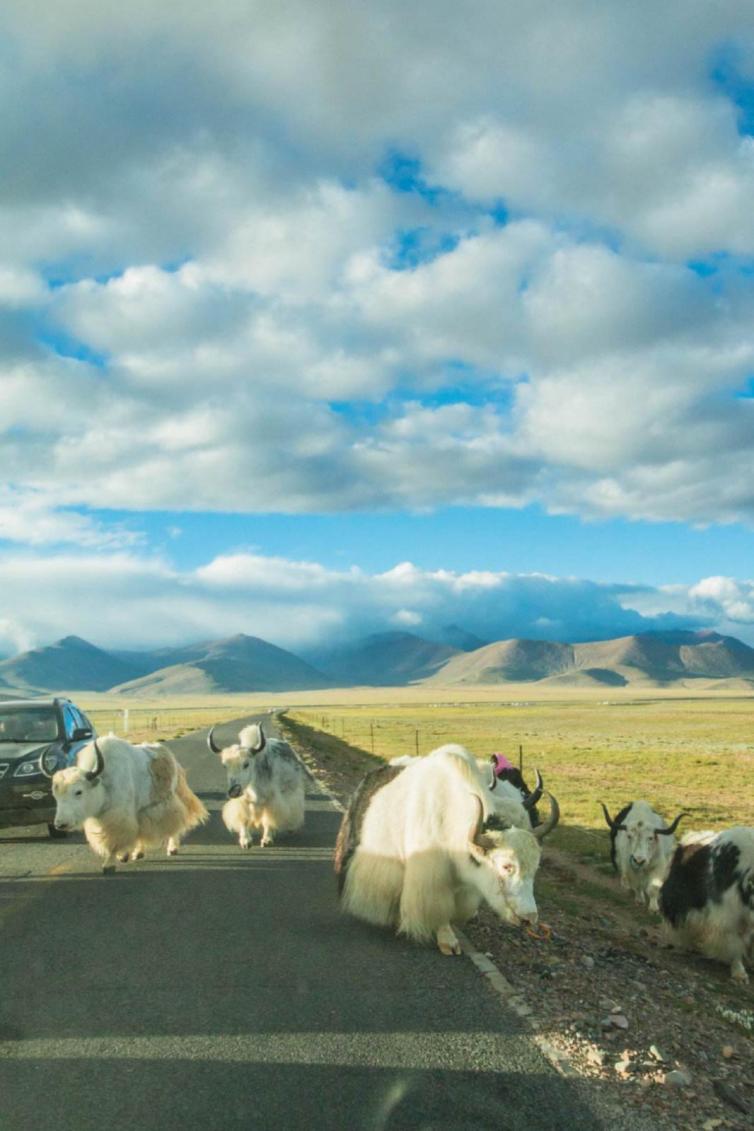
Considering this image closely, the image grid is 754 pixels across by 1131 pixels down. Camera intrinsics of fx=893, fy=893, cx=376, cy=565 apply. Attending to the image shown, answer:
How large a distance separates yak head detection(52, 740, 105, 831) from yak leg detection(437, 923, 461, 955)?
5.35 m

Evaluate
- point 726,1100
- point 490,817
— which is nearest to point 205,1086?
point 726,1100

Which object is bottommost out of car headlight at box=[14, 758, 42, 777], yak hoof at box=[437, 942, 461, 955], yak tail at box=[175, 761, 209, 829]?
yak hoof at box=[437, 942, 461, 955]

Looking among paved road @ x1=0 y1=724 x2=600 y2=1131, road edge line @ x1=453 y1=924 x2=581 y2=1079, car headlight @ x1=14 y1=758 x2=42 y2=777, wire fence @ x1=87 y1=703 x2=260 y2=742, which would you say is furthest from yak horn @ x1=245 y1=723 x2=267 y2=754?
wire fence @ x1=87 y1=703 x2=260 y2=742

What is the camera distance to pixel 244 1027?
5730 millimetres

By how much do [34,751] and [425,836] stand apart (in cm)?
781

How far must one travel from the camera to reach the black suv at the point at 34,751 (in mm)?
12891

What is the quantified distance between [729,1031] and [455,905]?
7.98 feet

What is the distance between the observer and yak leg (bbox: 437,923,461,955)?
25.5 feet

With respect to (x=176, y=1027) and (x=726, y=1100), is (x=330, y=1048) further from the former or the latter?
(x=726, y=1100)

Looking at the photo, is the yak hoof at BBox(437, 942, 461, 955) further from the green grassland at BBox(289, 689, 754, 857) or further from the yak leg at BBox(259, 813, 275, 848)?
the green grassland at BBox(289, 689, 754, 857)

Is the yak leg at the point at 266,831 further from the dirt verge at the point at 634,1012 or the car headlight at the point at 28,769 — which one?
the dirt verge at the point at 634,1012

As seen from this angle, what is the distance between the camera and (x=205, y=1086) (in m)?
4.90

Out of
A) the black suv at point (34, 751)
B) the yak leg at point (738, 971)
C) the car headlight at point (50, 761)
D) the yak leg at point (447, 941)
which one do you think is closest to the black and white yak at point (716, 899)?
the yak leg at point (738, 971)

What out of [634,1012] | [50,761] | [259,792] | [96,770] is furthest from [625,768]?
[634,1012]
